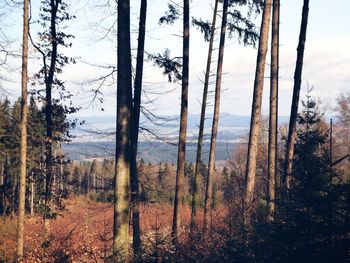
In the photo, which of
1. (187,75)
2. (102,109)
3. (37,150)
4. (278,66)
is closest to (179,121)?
(187,75)

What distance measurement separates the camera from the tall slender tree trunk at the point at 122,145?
7430 millimetres

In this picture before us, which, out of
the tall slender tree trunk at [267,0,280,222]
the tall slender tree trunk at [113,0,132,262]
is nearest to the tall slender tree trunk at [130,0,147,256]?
the tall slender tree trunk at [113,0,132,262]

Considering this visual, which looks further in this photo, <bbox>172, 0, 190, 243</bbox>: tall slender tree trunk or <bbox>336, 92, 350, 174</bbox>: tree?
<bbox>336, 92, 350, 174</bbox>: tree

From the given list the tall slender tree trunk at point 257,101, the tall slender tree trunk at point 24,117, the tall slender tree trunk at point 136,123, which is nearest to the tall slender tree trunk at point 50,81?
the tall slender tree trunk at point 24,117

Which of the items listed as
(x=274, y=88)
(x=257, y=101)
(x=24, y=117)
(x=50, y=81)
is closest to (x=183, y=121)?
(x=257, y=101)

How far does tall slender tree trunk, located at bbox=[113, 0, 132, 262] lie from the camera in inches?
293

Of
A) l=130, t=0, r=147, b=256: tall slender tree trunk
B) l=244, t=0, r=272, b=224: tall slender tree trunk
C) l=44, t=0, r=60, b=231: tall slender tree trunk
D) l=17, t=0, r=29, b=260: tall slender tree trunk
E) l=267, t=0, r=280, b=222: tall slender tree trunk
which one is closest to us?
l=244, t=0, r=272, b=224: tall slender tree trunk

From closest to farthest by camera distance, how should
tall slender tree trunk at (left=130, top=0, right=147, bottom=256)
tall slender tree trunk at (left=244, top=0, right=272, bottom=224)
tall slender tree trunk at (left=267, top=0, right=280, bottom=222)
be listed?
tall slender tree trunk at (left=244, top=0, right=272, bottom=224), tall slender tree trunk at (left=130, top=0, right=147, bottom=256), tall slender tree trunk at (left=267, top=0, right=280, bottom=222)

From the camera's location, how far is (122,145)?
749cm

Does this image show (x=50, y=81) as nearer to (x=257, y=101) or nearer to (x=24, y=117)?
(x=24, y=117)

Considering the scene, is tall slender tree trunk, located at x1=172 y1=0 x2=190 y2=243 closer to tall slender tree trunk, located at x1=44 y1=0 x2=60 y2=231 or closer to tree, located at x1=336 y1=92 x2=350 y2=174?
tall slender tree trunk, located at x1=44 y1=0 x2=60 y2=231

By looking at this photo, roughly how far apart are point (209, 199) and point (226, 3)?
859cm

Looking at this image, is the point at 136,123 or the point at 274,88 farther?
the point at 274,88

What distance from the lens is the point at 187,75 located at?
12.8 meters
